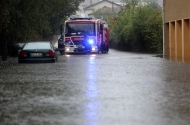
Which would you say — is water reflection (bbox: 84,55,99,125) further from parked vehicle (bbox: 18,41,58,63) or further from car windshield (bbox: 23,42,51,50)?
car windshield (bbox: 23,42,51,50)

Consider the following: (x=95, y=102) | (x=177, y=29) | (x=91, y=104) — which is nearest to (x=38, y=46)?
(x=177, y=29)

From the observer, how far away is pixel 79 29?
49.6m

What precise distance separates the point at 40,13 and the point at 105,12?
425ft

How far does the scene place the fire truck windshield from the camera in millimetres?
49688

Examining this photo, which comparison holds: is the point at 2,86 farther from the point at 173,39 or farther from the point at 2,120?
the point at 173,39

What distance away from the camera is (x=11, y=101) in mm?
13117

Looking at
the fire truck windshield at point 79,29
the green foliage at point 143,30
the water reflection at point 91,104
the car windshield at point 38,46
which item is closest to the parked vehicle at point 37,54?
the car windshield at point 38,46

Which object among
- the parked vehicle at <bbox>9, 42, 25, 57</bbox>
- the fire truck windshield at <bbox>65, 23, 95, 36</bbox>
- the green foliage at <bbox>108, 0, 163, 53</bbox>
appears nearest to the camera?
the parked vehicle at <bbox>9, 42, 25, 57</bbox>

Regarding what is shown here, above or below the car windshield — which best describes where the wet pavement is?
below

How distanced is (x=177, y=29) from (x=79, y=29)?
9886 mm

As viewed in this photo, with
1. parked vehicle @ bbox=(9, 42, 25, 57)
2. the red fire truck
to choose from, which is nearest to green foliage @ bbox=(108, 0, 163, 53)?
the red fire truck

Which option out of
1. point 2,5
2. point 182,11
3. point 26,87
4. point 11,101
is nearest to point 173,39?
point 182,11

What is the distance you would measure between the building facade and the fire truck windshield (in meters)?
5.91

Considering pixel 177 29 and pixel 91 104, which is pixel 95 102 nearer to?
pixel 91 104
